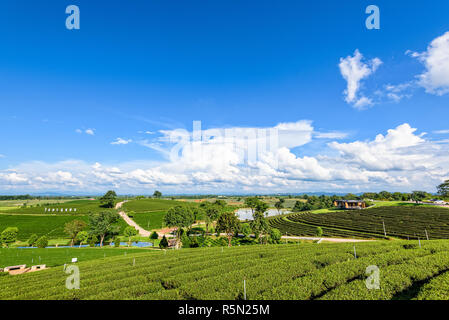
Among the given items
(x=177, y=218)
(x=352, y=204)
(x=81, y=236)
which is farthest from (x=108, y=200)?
(x=352, y=204)

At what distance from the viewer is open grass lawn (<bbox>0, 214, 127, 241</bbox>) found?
7750cm

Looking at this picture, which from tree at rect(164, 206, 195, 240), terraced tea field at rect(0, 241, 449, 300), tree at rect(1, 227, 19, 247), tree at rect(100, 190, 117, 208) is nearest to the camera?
terraced tea field at rect(0, 241, 449, 300)

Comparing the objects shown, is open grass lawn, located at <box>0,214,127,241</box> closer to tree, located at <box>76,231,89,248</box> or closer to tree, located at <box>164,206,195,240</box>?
tree, located at <box>76,231,89,248</box>

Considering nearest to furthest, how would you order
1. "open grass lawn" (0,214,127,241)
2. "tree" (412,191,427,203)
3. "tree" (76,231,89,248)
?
"tree" (76,231,89,248)
"open grass lawn" (0,214,127,241)
"tree" (412,191,427,203)

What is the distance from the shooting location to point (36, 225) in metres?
87.3

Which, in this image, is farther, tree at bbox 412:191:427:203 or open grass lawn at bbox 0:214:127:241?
tree at bbox 412:191:427:203

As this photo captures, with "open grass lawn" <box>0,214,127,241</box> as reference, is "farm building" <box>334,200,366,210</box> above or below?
below

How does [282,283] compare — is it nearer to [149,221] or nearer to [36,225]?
[149,221]

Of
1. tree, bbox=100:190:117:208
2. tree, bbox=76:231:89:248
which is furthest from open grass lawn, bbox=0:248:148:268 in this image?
tree, bbox=100:190:117:208

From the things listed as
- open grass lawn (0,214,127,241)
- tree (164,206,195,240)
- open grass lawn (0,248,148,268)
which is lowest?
open grass lawn (0,214,127,241)

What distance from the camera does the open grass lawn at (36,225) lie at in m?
77.5

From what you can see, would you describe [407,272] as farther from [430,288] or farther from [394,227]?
[394,227]
